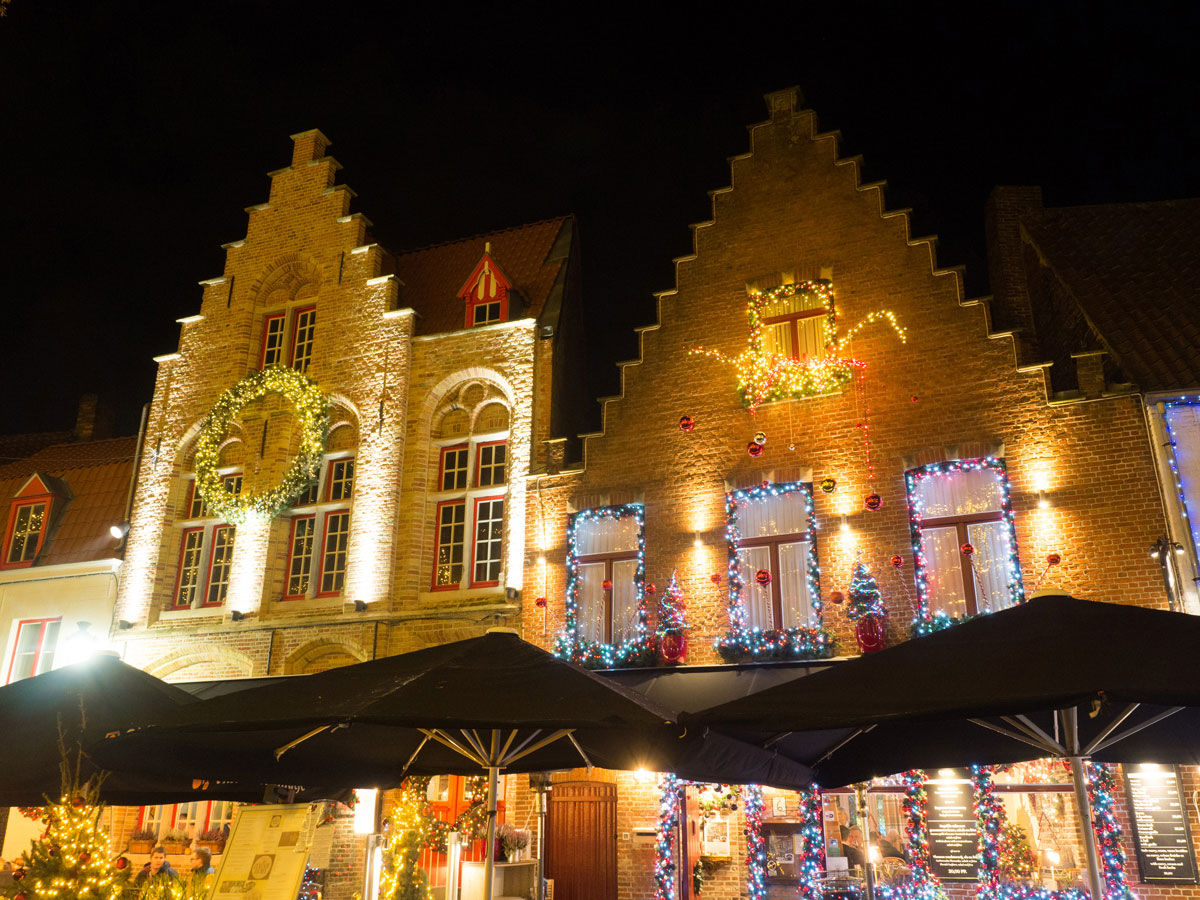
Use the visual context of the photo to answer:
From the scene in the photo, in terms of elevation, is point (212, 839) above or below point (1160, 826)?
below

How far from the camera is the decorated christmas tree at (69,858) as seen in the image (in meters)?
7.02

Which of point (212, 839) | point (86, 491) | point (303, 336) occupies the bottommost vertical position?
point (212, 839)

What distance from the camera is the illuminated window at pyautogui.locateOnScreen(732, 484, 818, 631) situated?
13008 mm

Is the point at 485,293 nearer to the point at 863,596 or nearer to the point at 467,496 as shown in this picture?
the point at 467,496

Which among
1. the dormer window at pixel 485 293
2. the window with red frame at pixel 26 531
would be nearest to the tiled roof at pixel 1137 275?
the dormer window at pixel 485 293

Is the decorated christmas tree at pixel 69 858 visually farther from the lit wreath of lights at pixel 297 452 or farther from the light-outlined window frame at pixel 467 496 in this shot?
the lit wreath of lights at pixel 297 452

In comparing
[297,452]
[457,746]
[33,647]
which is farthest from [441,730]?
[33,647]

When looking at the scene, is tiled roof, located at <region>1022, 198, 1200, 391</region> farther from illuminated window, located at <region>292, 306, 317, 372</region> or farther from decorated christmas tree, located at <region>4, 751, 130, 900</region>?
illuminated window, located at <region>292, 306, 317, 372</region>

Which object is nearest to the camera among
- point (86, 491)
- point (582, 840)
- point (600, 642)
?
point (582, 840)

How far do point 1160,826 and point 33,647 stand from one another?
18375 mm

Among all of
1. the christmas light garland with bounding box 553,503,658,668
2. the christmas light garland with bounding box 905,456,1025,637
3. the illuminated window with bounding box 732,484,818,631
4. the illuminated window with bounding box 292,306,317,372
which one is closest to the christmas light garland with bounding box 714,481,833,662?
the illuminated window with bounding box 732,484,818,631

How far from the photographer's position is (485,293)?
16.8m

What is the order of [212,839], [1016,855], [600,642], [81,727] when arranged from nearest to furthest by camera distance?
[81,727] < [1016,855] < [600,642] < [212,839]

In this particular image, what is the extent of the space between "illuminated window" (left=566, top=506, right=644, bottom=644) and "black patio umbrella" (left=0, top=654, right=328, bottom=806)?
6019 millimetres
